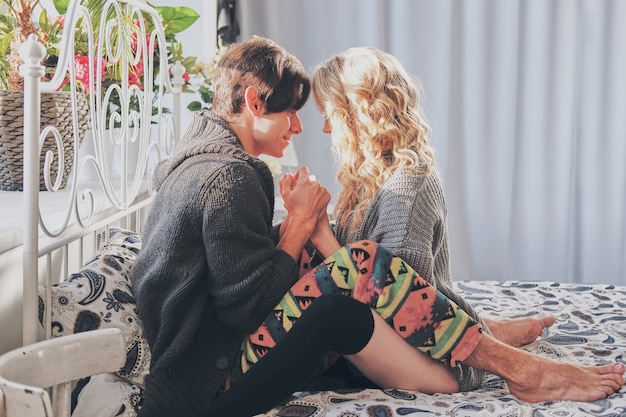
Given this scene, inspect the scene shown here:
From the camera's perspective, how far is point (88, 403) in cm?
147

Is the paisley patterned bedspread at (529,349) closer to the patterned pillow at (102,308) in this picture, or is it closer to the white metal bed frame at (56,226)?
the patterned pillow at (102,308)

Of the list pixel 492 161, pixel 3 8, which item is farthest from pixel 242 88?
pixel 492 161

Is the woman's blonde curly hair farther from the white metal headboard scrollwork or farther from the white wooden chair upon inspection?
the white wooden chair

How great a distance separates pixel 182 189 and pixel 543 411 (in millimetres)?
784

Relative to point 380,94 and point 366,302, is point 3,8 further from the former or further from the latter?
point 366,302

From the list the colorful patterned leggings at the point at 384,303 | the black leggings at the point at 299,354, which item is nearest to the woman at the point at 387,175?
the colorful patterned leggings at the point at 384,303

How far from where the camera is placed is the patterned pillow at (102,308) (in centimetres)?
153

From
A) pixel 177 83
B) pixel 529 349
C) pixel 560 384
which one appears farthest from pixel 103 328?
pixel 177 83

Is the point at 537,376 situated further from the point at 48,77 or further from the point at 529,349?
the point at 48,77

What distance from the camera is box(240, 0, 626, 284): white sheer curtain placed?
148 inches

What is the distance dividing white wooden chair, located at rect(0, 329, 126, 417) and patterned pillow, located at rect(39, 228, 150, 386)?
27cm

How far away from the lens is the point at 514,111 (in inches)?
150

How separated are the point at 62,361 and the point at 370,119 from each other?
950mm

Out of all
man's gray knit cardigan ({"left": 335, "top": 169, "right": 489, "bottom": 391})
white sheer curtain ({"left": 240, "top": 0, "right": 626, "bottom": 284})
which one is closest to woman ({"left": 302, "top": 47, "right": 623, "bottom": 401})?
man's gray knit cardigan ({"left": 335, "top": 169, "right": 489, "bottom": 391})
